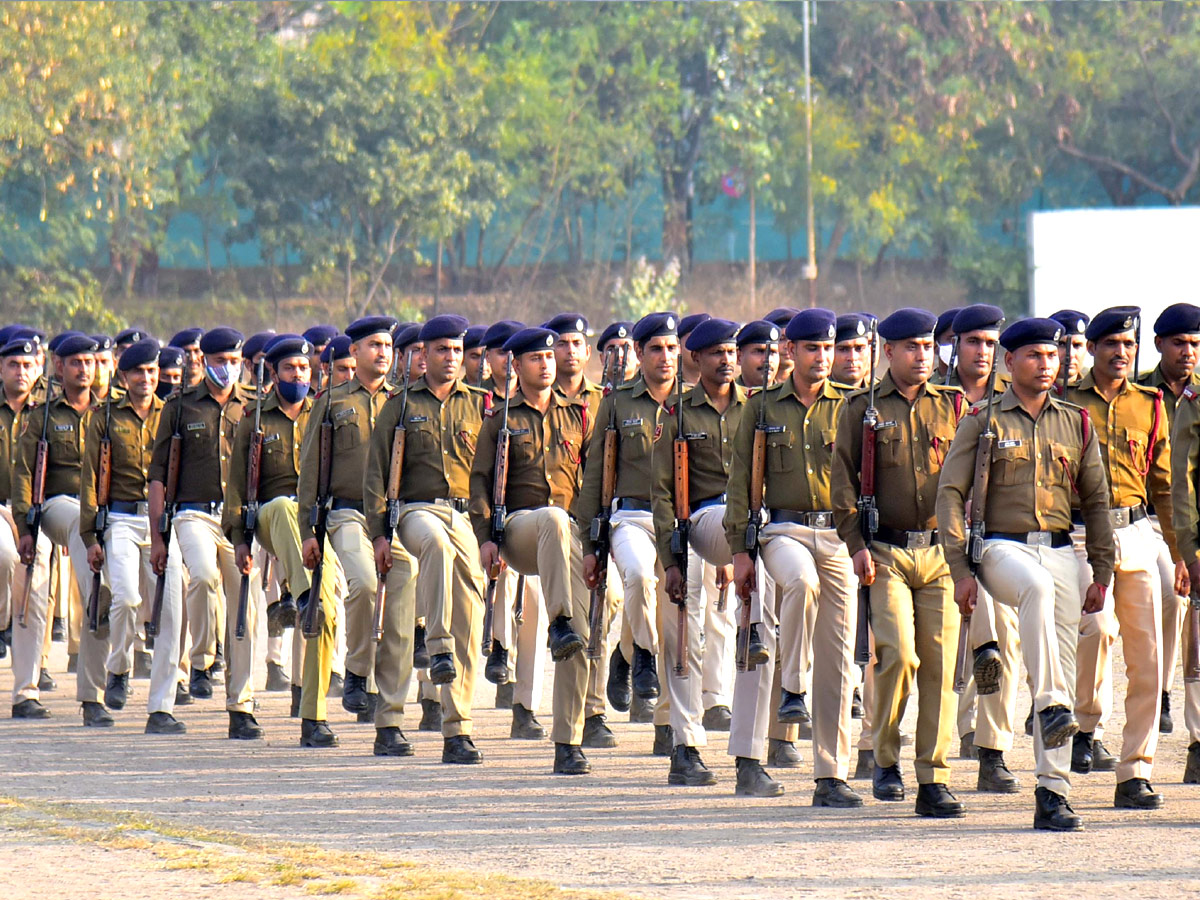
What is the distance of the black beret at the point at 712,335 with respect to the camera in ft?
32.8

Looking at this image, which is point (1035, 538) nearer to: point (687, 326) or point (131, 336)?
point (687, 326)

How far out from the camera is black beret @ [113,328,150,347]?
14.0 meters

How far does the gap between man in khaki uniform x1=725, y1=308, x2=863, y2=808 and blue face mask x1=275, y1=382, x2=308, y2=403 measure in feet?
11.7

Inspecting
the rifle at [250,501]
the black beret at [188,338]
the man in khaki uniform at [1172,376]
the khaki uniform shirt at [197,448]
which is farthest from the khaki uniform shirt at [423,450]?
the black beret at [188,338]

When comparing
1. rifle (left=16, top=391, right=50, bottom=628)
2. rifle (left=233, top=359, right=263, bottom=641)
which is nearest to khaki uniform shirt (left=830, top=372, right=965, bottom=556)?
rifle (left=233, top=359, right=263, bottom=641)

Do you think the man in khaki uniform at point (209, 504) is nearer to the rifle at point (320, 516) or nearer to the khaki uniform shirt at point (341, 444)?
the rifle at point (320, 516)

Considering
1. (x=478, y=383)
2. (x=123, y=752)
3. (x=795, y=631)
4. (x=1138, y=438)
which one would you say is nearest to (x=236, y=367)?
(x=478, y=383)

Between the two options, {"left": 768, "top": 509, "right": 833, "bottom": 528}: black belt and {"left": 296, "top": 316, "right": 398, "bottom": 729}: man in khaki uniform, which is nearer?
{"left": 768, "top": 509, "right": 833, "bottom": 528}: black belt

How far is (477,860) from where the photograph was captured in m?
8.00

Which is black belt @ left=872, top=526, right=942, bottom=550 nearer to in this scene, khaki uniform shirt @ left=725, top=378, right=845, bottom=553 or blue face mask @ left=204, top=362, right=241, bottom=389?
khaki uniform shirt @ left=725, top=378, right=845, bottom=553

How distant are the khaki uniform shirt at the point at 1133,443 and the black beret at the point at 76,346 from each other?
6435mm

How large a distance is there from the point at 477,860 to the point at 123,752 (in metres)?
3.72

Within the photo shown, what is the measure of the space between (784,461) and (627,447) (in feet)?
4.70

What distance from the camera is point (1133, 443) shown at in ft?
30.6
